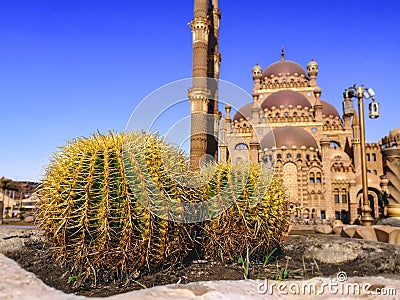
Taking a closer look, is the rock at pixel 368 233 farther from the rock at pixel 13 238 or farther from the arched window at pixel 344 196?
the arched window at pixel 344 196

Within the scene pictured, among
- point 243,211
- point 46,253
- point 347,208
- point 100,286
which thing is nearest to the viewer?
point 100,286

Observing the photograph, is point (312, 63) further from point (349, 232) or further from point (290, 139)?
point (349, 232)

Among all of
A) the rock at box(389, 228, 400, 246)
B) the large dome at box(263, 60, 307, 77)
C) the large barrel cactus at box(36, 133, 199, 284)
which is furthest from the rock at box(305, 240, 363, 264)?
the large dome at box(263, 60, 307, 77)

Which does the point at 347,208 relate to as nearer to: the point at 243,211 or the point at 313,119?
the point at 313,119

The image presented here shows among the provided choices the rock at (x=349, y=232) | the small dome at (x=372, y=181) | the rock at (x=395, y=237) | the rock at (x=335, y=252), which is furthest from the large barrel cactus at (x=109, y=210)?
the small dome at (x=372, y=181)

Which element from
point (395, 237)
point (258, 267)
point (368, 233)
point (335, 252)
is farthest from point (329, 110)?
point (258, 267)

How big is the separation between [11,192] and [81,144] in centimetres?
4022

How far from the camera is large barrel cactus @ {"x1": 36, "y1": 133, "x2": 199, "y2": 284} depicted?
241cm

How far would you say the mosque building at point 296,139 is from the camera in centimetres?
2355

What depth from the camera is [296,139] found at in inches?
1243

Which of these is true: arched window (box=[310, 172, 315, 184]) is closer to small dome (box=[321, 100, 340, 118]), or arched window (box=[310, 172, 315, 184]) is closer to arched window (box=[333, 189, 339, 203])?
arched window (box=[333, 189, 339, 203])

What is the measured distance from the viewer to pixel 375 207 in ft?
98.9

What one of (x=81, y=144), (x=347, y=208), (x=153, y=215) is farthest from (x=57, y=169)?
(x=347, y=208)

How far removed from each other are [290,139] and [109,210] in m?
30.5
